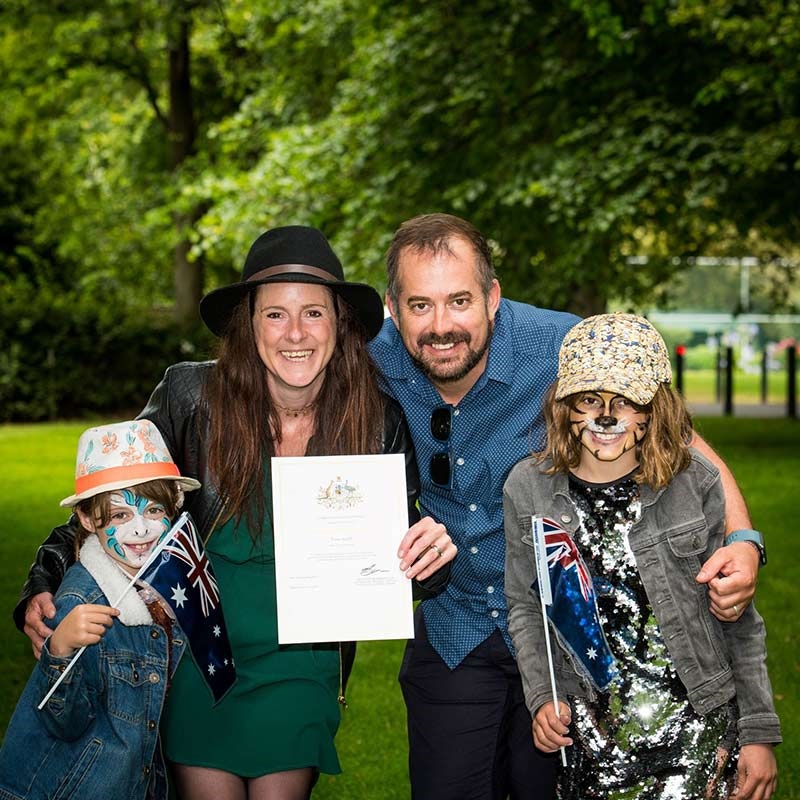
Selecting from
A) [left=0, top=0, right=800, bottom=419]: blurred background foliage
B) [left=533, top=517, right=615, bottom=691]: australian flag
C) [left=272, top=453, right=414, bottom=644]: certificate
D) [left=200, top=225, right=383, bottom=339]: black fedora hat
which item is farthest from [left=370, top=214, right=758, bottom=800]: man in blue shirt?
[left=0, top=0, right=800, bottom=419]: blurred background foliage

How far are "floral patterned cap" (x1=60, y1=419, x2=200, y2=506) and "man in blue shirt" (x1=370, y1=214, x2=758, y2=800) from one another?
0.93 m

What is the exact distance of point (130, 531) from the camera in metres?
3.65

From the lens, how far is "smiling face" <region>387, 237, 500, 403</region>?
4223 millimetres

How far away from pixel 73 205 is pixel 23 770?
27.0 metres

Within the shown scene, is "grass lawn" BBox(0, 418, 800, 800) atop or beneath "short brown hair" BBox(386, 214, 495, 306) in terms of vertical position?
beneath

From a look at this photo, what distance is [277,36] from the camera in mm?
22234

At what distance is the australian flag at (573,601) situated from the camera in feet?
11.7

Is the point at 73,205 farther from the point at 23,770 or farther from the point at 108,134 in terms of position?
the point at 23,770

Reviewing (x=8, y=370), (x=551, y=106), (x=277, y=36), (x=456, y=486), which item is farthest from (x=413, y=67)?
(x=456, y=486)

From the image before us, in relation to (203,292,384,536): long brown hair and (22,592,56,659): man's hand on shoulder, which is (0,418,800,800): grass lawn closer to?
(203,292,384,536): long brown hair

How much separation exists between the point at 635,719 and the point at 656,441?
762 millimetres

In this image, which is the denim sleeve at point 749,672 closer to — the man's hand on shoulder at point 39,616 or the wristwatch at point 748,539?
the wristwatch at point 748,539

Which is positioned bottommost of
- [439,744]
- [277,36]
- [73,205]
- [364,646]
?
[364,646]

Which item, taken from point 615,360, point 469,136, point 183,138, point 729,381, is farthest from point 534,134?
point 615,360
